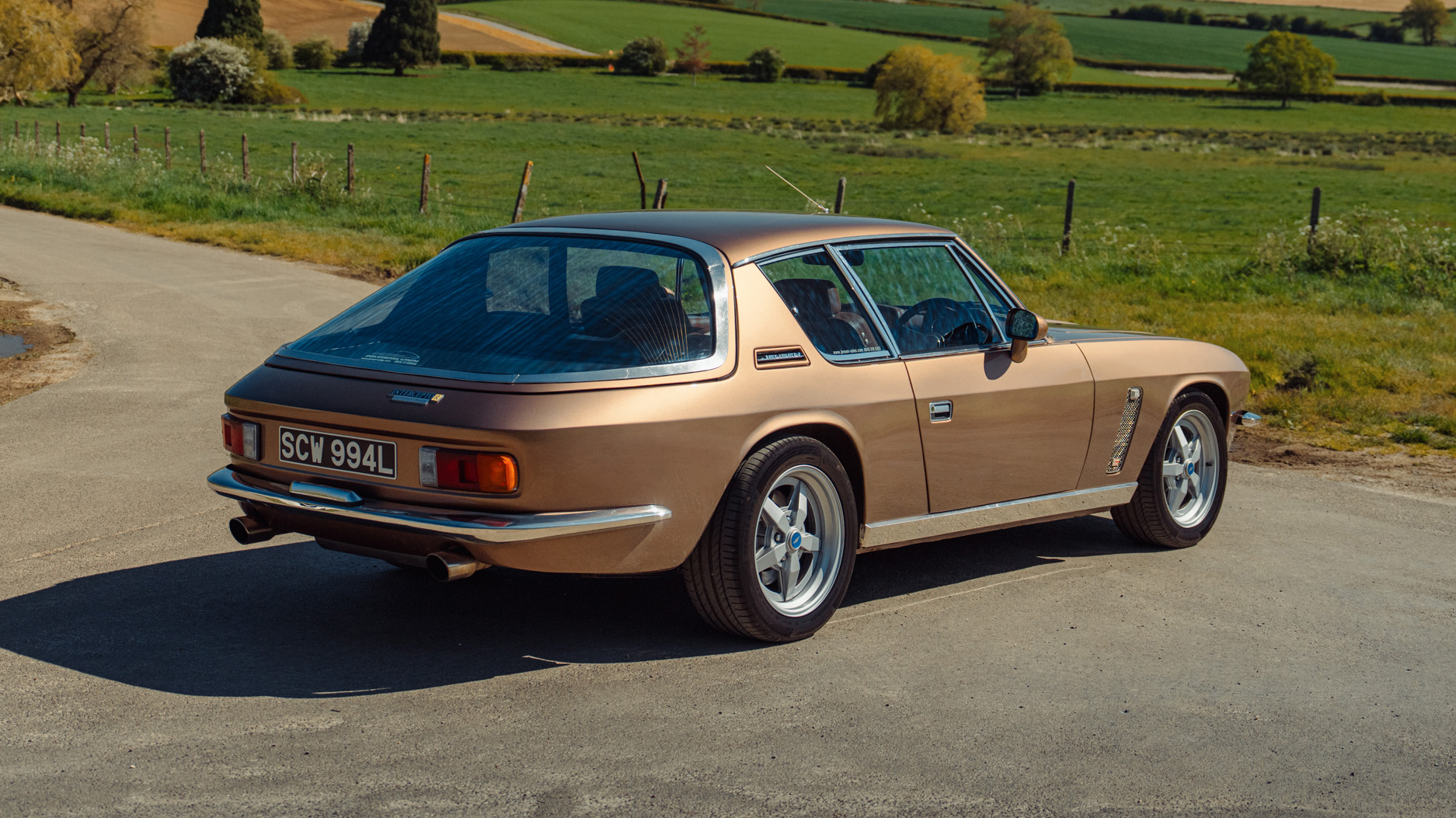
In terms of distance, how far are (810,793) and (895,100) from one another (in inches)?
3179

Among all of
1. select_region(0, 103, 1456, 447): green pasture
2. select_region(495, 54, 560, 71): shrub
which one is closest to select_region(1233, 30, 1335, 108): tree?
select_region(0, 103, 1456, 447): green pasture

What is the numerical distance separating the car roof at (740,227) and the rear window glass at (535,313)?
0.13 m

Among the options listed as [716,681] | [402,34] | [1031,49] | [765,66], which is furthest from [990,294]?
[1031,49]

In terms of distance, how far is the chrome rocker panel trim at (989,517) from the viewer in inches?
202

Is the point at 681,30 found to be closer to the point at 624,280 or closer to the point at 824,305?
the point at 824,305

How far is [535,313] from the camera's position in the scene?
15.6 feet

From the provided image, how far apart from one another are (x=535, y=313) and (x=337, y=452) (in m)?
0.81

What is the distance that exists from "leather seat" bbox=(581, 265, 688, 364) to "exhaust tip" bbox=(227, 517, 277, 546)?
4.28 feet

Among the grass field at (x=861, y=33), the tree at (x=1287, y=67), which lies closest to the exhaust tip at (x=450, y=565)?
the tree at (x=1287, y=67)

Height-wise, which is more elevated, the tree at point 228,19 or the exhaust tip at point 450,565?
the tree at point 228,19

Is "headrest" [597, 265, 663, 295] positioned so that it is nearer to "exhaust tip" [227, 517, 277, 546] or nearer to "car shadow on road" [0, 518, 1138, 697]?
"car shadow on road" [0, 518, 1138, 697]

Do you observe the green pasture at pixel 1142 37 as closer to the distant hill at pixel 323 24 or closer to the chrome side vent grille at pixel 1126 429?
the distant hill at pixel 323 24

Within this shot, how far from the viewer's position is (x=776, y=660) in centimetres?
468

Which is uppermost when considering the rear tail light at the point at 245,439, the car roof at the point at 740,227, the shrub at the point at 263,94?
the shrub at the point at 263,94
